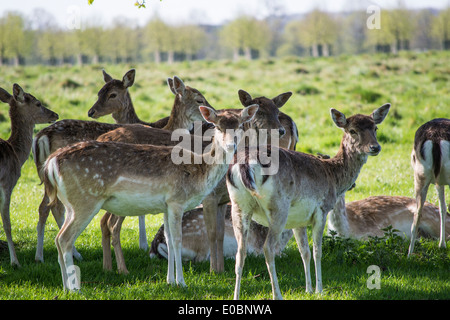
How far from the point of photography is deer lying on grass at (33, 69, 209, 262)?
661 cm

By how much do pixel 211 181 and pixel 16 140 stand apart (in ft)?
10.3

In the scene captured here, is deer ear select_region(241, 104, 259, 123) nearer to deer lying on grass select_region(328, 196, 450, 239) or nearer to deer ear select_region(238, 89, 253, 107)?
deer ear select_region(238, 89, 253, 107)

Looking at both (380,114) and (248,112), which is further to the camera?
(380,114)

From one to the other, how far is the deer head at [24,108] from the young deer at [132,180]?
2.53 metres

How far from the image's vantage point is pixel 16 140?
7.04 meters

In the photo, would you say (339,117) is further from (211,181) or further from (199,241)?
(199,241)

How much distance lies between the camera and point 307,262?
17.0 ft

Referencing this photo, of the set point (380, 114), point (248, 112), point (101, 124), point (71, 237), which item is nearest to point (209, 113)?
point (248, 112)

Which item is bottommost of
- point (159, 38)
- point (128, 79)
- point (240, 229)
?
point (240, 229)

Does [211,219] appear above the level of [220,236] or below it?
above

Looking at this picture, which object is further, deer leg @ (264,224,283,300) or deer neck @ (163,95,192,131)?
deer neck @ (163,95,192,131)

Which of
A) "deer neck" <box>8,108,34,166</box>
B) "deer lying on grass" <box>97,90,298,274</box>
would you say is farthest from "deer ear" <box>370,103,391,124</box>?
"deer neck" <box>8,108,34,166</box>
